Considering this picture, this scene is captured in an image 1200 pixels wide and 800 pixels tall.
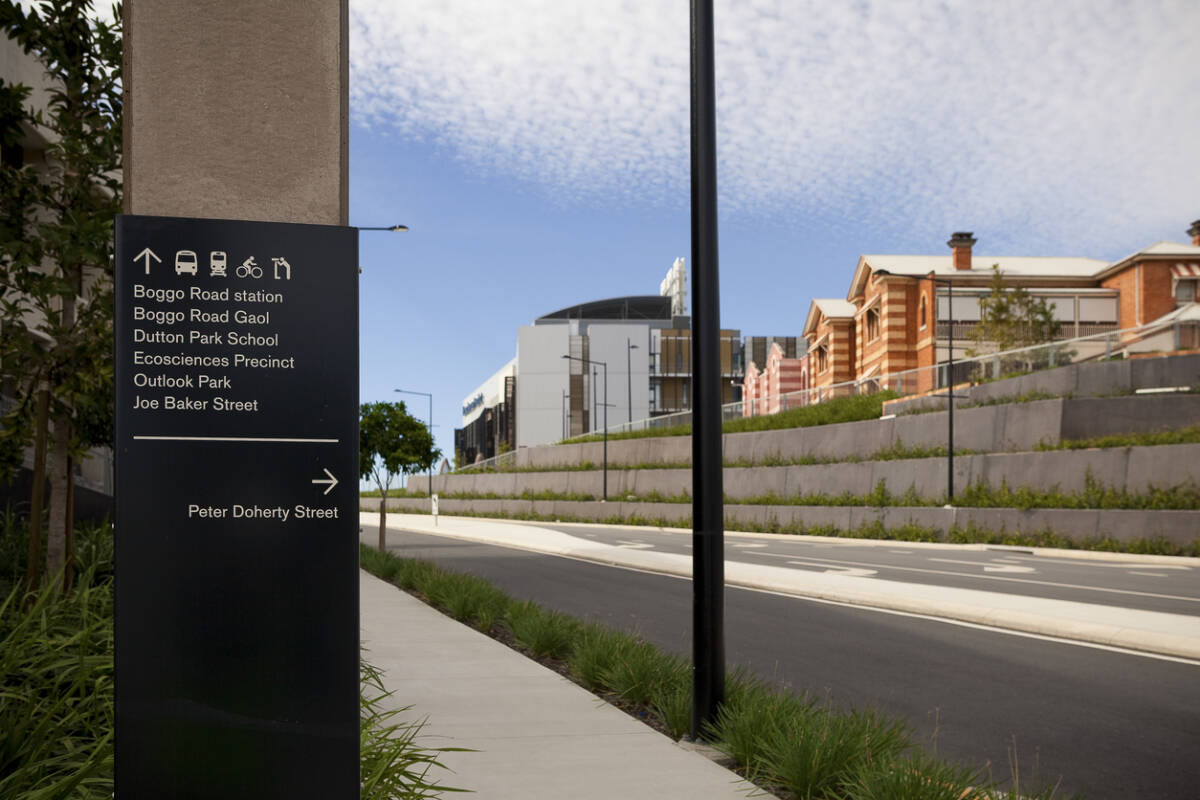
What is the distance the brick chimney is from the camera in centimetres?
5553

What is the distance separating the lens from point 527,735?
251 inches

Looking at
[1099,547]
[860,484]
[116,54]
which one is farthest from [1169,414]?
[116,54]

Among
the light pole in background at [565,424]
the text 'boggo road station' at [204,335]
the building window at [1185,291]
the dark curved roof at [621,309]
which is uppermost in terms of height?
the dark curved roof at [621,309]

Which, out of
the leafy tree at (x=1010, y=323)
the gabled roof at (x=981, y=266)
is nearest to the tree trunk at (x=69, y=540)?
the leafy tree at (x=1010, y=323)

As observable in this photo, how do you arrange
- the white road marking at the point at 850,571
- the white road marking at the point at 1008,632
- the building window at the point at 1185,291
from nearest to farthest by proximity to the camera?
1. the white road marking at the point at 1008,632
2. the white road marking at the point at 850,571
3. the building window at the point at 1185,291

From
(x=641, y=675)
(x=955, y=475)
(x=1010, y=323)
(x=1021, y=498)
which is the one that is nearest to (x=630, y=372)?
(x=1010, y=323)

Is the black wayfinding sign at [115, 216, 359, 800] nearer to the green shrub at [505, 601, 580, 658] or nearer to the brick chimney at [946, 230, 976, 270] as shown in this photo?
the green shrub at [505, 601, 580, 658]

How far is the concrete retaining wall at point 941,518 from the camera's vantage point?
2501cm

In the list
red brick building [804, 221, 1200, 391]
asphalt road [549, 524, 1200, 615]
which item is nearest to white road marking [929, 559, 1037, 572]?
asphalt road [549, 524, 1200, 615]

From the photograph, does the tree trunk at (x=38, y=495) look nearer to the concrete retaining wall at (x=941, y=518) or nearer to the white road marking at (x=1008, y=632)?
the white road marking at (x=1008, y=632)

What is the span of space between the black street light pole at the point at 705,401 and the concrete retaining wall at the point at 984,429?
2680 centimetres

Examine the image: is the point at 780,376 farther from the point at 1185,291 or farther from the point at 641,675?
the point at 641,675

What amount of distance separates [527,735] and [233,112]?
427 centimetres

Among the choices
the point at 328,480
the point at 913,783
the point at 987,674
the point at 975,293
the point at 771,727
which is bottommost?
the point at 987,674
